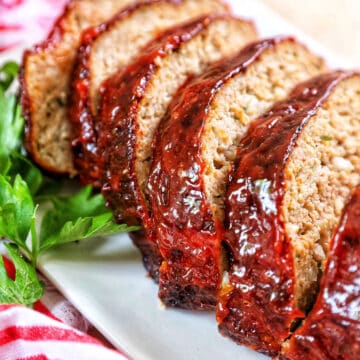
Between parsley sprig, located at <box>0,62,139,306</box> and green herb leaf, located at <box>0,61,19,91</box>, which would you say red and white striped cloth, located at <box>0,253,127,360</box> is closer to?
parsley sprig, located at <box>0,62,139,306</box>

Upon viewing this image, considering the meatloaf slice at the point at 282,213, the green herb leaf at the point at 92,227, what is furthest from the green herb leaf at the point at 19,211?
the meatloaf slice at the point at 282,213

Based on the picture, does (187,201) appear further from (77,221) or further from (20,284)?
(20,284)

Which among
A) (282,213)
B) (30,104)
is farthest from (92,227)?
(282,213)

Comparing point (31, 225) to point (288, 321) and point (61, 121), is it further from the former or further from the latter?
point (288, 321)

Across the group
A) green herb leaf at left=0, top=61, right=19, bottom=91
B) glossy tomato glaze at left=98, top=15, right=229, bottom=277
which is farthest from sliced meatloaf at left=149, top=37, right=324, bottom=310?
green herb leaf at left=0, top=61, right=19, bottom=91

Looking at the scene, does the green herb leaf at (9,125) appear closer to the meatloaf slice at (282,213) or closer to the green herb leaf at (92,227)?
the green herb leaf at (92,227)
